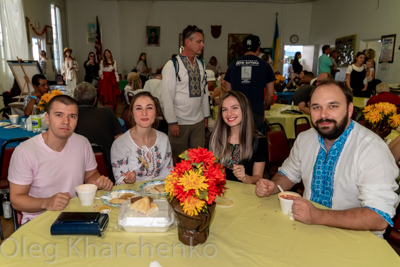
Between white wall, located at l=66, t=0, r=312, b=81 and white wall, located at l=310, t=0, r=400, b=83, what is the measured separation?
90 cm

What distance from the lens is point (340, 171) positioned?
1732 millimetres

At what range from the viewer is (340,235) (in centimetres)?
142

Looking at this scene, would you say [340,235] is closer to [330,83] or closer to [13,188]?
[330,83]

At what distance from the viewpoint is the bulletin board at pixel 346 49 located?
10766 millimetres

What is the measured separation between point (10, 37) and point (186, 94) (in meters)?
6.00

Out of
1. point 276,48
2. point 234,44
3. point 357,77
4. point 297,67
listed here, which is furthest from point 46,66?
point 297,67

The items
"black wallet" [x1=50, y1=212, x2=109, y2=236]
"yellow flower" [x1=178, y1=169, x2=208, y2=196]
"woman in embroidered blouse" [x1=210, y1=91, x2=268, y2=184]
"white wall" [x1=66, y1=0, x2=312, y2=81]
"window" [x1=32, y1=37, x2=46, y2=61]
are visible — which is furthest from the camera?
"white wall" [x1=66, y1=0, x2=312, y2=81]

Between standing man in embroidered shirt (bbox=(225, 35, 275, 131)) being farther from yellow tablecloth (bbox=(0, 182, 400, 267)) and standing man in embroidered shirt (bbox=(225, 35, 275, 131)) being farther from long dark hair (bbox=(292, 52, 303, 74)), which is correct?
long dark hair (bbox=(292, 52, 303, 74))

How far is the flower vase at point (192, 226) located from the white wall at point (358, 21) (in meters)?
9.07

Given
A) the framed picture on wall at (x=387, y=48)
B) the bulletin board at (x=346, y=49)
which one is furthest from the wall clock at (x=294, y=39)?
the framed picture on wall at (x=387, y=48)

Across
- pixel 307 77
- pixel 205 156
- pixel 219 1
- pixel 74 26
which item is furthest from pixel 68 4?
pixel 205 156

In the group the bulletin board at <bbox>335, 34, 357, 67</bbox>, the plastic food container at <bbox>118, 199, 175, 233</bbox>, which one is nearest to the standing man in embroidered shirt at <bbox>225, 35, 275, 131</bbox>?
the plastic food container at <bbox>118, 199, 175, 233</bbox>

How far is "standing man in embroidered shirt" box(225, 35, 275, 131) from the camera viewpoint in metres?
4.06

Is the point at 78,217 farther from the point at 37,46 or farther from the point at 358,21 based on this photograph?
the point at 358,21
